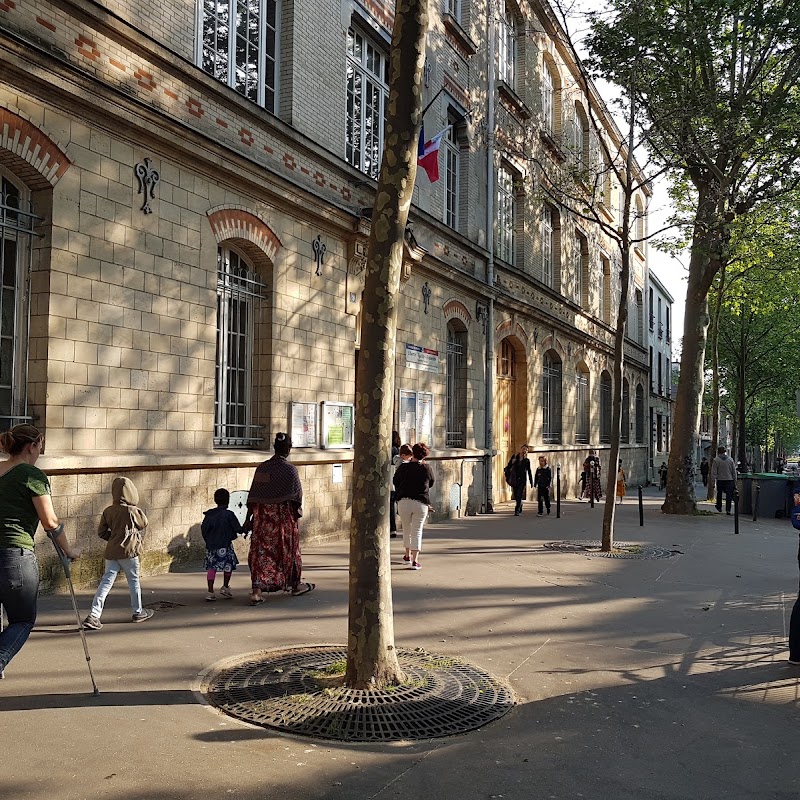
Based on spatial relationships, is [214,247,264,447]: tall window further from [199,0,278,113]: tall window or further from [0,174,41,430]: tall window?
[0,174,41,430]: tall window

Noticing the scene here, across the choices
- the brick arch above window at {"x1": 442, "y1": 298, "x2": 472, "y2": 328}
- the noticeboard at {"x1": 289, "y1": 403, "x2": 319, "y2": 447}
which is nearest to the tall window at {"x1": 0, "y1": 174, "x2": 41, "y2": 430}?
the noticeboard at {"x1": 289, "y1": 403, "x2": 319, "y2": 447}

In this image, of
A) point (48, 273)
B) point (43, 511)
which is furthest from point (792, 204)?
point (43, 511)

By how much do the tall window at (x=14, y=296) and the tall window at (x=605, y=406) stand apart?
2557 cm

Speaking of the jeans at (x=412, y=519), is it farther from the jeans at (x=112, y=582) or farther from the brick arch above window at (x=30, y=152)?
the brick arch above window at (x=30, y=152)

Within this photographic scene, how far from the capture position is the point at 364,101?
14023mm

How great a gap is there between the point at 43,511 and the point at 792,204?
68.3ft

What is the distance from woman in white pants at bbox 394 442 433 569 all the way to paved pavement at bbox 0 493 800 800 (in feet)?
1.63

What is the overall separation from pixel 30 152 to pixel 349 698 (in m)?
6.00

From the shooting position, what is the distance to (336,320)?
1268cm

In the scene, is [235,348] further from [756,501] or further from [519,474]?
[756,501]

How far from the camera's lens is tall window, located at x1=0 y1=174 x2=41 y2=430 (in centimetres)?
782

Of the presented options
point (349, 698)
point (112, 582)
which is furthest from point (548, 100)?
point (349, 698)

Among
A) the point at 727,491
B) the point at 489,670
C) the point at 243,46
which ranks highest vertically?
the point at 243,46

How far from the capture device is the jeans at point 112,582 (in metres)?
6.56
